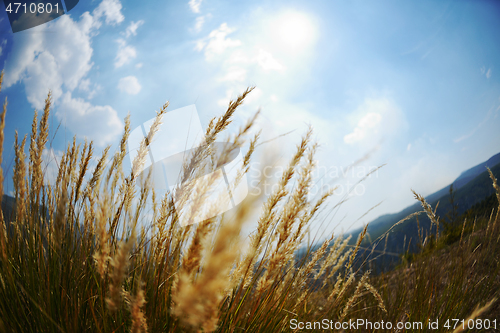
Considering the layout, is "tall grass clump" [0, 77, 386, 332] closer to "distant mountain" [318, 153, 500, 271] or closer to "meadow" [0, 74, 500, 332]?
"meadow" [0, 74, 500, 332]

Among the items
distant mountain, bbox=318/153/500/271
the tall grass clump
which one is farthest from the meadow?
distant mountain, bbox=318/153/500/271

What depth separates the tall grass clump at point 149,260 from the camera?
656 millimetres

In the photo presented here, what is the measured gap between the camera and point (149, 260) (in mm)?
1523

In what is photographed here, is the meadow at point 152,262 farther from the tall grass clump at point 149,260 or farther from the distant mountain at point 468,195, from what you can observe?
the distant mountain at point 468,195

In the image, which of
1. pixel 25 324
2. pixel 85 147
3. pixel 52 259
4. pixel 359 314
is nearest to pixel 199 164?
pixel 85 147

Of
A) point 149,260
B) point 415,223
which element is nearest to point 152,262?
point 149,260

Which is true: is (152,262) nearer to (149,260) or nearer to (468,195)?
(149,260)

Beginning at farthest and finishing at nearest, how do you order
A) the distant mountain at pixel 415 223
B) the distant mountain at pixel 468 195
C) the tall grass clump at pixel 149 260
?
the distant mountain at pixel 468 195, the distant mountain at pixel 415 223, the tall grass clump at pixel 149 260

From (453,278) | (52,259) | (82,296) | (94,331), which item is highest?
(52,259)

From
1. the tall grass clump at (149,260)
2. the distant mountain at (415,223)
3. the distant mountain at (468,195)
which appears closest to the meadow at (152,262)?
the tall grass clump at (149,260)

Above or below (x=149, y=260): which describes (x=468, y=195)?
below

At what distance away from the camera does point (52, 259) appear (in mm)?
1505

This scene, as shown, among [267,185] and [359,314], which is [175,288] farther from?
[359,314]

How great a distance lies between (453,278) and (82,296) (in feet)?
10.6
